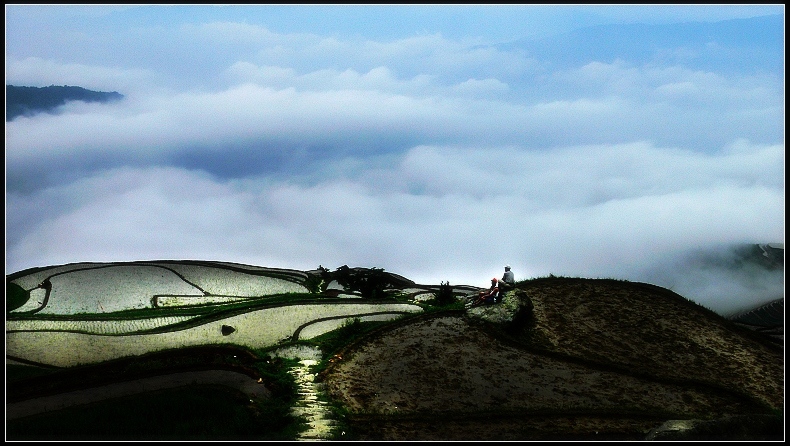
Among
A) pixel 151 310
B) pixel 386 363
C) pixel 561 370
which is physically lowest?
pixel 561 370

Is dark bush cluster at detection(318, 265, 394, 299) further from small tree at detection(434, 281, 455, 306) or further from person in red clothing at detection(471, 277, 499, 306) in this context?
person in red clothing at detection(471, 277, 499, 306)

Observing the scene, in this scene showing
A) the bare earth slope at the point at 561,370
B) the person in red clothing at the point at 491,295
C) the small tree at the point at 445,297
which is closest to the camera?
the bare earth slope at the point at 561,370

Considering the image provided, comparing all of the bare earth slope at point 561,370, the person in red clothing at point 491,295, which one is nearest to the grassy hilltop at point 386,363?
the bare earth slope at point 561,370

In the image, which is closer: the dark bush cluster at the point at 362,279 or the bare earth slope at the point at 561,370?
the bare earth slope at the point at 561,370

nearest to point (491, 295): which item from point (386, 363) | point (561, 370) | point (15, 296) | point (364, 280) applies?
point (561, 370)

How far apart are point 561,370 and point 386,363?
13.7 feet

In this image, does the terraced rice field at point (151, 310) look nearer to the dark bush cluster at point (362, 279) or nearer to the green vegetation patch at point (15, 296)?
the green vegetation patch at point (15, 296)

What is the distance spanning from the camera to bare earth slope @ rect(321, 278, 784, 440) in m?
12.2

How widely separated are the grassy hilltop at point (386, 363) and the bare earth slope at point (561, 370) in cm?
5

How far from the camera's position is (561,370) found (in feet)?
49.7

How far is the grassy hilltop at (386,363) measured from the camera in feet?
37.2

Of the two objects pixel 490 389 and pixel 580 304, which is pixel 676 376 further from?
pixel 490 389

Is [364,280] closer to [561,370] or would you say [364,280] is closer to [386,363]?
[386,363]

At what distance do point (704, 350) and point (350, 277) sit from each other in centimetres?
1320
